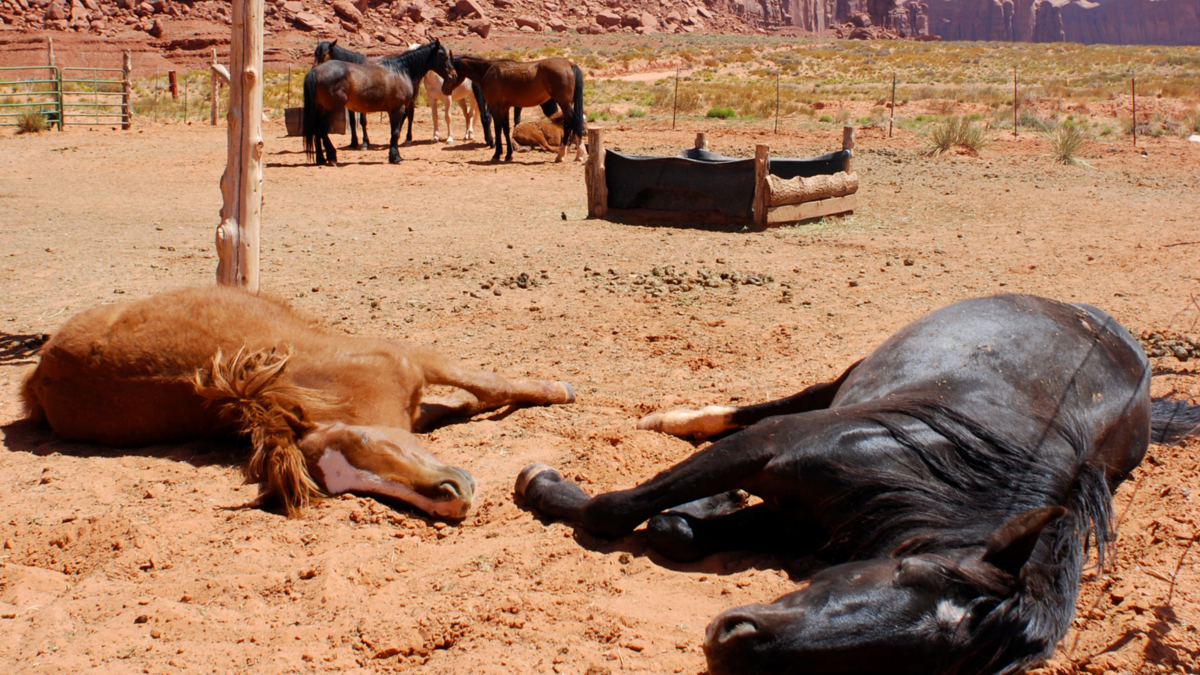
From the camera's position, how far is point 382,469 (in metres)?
3.27

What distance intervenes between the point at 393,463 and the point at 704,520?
3.86 feet

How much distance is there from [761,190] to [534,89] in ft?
24.6

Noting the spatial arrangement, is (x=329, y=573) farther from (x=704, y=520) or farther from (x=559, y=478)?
(x=704, y=520)

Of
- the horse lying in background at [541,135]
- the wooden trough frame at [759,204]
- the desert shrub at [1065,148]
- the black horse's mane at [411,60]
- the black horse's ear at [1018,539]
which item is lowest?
the black horse's ear at [1018,539]

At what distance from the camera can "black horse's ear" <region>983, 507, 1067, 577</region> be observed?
205 centimetres

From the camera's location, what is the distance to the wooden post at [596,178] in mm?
9641

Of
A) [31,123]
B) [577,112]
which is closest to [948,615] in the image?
[577,112]

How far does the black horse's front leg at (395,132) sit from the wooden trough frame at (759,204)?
5880 mm

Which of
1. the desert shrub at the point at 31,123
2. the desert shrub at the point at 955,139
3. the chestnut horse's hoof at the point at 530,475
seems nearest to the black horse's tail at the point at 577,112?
the desert shrub at the point at 955,139

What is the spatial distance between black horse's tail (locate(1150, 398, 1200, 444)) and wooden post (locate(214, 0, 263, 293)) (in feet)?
16.0

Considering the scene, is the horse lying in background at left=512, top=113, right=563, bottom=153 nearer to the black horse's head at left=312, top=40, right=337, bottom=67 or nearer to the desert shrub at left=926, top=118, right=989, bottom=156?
the black horse's head at left=312, top=40, right=337, bottom=67

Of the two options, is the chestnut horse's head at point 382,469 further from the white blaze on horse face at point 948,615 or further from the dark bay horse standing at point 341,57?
the dark bay horse standing at point 341,57

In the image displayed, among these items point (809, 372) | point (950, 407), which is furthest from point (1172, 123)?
point (950, 407)

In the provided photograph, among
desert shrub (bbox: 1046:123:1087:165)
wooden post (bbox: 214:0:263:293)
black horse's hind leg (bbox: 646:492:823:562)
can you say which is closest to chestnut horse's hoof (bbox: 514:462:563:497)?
black horse's hind leg (bbox: 646:492:823:562)
